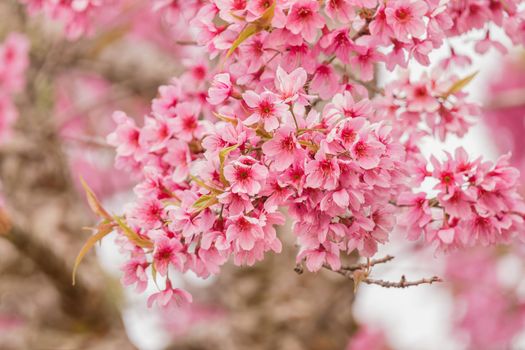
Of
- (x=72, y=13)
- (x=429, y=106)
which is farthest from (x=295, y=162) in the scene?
Answer: (x=72, y=13)

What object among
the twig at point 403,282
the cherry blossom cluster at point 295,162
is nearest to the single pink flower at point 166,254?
the cherry blossom cluster at point 295,162

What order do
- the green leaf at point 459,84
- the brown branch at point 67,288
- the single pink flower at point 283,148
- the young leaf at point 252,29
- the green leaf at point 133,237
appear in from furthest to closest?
the brown branch at point 67,288 → the green leaf at point 459,84 → the green leaf at point 133,237 → the young leaf at point 252,29 → the single pink flower at point 283,148

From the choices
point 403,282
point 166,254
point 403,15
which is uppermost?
point 403,15

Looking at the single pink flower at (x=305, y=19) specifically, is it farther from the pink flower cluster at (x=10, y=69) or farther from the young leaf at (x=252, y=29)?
the pink flower cluster at (x=10, y=69)

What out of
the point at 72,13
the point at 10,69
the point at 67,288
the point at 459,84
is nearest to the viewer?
the point at 459,84

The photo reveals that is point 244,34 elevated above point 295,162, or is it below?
above

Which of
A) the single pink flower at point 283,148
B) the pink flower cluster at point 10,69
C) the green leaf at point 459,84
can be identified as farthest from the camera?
the pink flower cluster at point 10,69

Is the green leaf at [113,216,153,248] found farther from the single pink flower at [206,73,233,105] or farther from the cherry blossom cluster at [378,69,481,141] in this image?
the cherry blossom cluster at [378,69,481,141]

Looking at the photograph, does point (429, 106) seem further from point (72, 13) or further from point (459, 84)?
point (72, 13)

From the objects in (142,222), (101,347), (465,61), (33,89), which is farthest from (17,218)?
(465,61)
